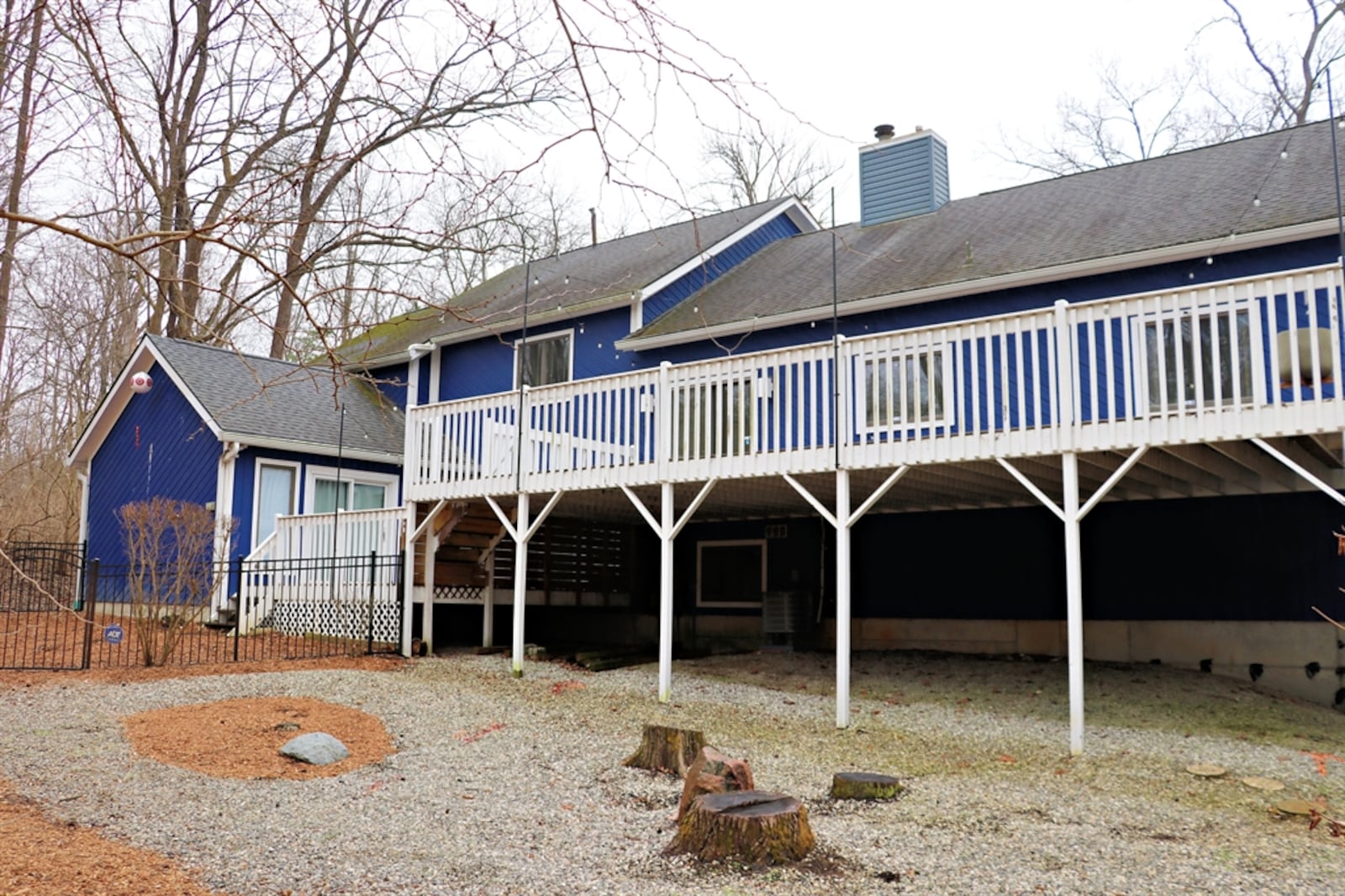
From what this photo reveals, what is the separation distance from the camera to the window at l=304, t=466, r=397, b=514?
17.5 meters

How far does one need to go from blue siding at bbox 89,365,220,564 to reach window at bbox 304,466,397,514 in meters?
1.63

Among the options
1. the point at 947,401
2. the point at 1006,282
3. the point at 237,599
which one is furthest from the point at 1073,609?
the point at 237,599

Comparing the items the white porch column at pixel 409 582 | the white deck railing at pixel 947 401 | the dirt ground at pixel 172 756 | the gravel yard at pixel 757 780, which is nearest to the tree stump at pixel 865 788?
the gravel yard at pixel 757 780

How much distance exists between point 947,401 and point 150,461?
14.5 metres

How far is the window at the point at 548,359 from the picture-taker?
658 inches

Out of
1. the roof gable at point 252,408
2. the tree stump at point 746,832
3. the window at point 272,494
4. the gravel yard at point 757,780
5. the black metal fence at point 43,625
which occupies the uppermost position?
the roof gable at point 252,408

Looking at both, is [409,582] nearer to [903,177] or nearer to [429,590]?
[429,590]

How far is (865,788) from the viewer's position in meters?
6.86

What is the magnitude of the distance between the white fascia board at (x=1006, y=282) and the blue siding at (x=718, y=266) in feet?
2.87

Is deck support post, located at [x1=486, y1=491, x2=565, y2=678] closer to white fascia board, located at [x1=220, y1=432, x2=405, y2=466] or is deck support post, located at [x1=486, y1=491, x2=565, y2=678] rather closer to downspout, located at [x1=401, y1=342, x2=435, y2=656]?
downspout, located at [x1=401, y1=342, x2=435, y2=656]

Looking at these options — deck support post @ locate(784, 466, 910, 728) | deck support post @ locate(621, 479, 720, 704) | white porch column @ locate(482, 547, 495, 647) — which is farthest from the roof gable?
deck support post @ locate(784, 466, 910, 728)

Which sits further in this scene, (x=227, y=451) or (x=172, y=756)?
(x=227, y=451)

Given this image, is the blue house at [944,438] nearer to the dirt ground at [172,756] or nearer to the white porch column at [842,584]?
the white porch column at [842,584]

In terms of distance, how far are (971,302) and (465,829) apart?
363 inches
